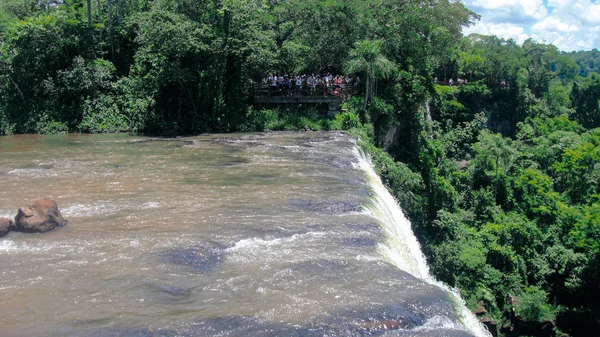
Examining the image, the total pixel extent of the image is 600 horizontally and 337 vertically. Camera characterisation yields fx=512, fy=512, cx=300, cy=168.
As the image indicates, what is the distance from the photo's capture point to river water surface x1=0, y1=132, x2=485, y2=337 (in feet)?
24.8

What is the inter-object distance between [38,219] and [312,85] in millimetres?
21037

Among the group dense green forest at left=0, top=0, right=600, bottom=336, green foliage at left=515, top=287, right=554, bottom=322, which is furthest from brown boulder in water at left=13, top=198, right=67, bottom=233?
green foliage at left=515, top=287, right=554, bottom=322

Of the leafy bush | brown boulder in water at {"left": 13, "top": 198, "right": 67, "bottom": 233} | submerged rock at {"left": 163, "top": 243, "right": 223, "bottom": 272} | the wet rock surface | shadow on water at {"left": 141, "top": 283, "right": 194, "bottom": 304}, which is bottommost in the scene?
shadow on water at {"left": 141, "top": 283, "right": 194, "bottom": 304}

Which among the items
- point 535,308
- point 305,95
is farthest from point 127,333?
point 305,95

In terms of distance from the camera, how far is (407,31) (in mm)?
32562

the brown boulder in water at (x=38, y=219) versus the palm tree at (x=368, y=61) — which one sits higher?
the palm tree at (x=368, y=61)

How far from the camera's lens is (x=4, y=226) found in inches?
441

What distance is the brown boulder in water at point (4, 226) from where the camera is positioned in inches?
438

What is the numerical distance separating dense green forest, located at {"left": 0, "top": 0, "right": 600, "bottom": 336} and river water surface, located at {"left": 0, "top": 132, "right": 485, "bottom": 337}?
409 inches

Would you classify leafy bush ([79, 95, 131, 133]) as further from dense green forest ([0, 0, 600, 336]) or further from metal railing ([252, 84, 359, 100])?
metal railing ([252, 84, 359, 100])

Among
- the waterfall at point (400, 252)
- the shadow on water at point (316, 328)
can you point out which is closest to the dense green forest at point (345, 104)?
the waterfall at point (400, 252)

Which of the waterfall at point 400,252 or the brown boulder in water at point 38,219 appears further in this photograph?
the brown boulder in water at point 38,219

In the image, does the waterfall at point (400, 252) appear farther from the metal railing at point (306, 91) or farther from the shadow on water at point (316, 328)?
the metal railing at point (306, 91)

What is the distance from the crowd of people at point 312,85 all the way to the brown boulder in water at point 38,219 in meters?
20.3
